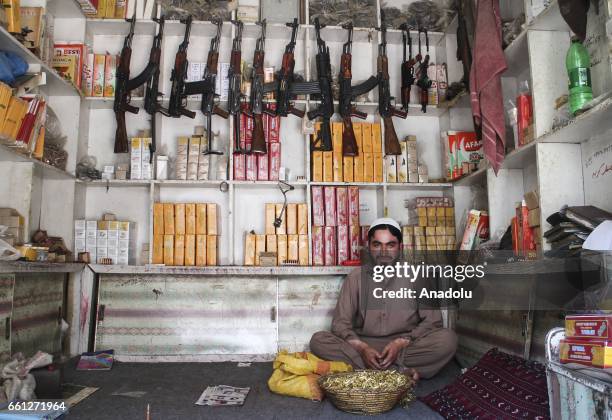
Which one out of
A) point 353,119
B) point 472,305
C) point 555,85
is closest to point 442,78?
point 353,119

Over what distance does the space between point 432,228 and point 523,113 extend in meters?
1.20

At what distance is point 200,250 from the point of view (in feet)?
12.0

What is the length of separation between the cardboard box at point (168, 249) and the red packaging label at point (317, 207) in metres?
1.05

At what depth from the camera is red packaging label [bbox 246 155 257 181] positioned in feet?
12.5

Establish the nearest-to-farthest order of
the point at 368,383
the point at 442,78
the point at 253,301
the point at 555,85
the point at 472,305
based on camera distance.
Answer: the point at 368,383 < the point at 555,85 < the point at 472,305 < the point at 253,301 < the point at 442,78

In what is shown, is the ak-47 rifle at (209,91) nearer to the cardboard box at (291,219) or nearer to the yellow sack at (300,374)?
the cardboard box at (291,219)

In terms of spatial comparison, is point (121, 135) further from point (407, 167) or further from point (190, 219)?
point (407, 167)

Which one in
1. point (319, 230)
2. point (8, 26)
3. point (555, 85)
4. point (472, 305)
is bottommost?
point (472, 305)

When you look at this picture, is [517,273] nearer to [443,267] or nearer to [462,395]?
[462,395]

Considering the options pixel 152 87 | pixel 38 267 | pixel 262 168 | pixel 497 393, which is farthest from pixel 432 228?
pixel 38 267

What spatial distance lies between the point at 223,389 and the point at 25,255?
134 cm

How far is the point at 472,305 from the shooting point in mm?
3283

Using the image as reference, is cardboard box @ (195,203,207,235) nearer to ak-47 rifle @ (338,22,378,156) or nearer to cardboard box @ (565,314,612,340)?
ak-47 rifle @ (338,22,378,156)

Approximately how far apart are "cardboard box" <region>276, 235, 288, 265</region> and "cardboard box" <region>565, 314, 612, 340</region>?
230 cm
